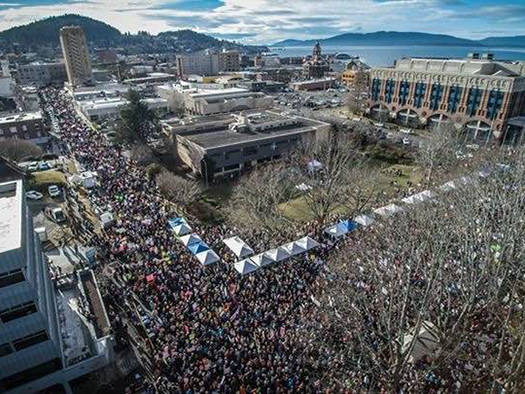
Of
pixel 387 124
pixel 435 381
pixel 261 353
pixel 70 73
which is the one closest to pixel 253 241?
pixel 261 353

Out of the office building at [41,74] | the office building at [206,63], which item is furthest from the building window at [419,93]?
the office building at [41,74]

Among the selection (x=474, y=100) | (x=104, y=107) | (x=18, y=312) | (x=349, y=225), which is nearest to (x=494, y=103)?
(x=474, y=100)

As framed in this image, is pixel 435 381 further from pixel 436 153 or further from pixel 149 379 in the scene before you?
pixel 436 153

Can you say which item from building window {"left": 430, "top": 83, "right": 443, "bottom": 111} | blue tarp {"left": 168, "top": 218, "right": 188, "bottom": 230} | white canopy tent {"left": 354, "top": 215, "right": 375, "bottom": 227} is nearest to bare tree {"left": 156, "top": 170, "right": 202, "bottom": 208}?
blue tarp {"left": 168, "top": 218, "right": 188, "bottom": 230}

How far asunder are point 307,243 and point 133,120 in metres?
34.6

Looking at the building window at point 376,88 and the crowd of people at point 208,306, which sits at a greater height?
the building window at point 376,88

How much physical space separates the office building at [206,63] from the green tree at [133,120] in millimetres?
100315

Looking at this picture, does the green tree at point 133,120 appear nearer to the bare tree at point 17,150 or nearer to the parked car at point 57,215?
the bare tree at point 17,150

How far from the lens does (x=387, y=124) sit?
6700cm

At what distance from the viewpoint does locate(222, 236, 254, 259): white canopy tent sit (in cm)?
2459

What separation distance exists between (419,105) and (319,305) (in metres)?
57.7

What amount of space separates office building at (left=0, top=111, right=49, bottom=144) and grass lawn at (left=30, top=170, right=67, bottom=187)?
547 inches

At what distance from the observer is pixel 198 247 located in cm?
2473

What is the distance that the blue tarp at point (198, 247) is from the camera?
80.3 feet
